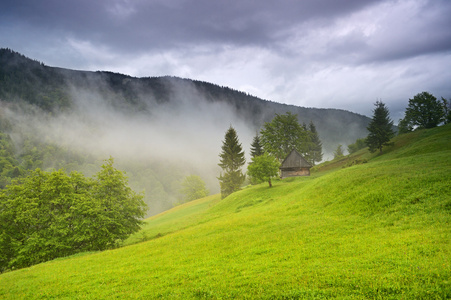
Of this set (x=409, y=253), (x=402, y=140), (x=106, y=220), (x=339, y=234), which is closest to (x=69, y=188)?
(x=106, y=220)

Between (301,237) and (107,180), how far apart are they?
24.6 meters

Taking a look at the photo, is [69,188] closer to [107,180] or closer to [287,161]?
[107,180]

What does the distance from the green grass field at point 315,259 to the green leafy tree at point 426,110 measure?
174ft

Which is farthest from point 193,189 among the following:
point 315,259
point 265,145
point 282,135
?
point 315,259

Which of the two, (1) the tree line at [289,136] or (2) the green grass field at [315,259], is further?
(1) the tree line at [289,136]

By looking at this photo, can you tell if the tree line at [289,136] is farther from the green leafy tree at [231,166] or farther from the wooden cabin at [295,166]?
the wooden cabin at [295,166]

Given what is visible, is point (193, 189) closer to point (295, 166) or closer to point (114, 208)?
point (295, 166)

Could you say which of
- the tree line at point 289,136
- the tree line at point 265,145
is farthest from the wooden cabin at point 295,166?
the tree line at point 265,145

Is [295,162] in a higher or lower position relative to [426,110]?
lower

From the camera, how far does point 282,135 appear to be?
64938 millimetres

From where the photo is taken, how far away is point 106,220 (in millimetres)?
25953

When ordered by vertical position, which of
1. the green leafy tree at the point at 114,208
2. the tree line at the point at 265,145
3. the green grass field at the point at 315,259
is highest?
the tree line at the point at 265,145

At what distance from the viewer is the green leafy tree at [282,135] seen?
64.7m

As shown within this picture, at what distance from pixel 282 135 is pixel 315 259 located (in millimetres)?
56578
